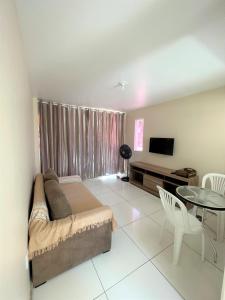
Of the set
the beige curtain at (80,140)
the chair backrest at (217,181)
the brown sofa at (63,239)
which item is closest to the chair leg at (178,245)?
the brown sofa at (63,239)

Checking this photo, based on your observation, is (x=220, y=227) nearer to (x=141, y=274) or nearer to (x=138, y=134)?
(x=141, y=274)

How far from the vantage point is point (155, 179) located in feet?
10.6

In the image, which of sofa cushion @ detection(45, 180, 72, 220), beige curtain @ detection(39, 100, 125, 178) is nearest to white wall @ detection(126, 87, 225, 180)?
beige curtain @ detection(39, 100, 125, 178)

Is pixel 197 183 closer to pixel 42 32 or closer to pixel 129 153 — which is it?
pixel 129 153

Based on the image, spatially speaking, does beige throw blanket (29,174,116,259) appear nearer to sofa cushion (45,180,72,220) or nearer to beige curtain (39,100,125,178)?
sofa cushion (45,180,72,220)

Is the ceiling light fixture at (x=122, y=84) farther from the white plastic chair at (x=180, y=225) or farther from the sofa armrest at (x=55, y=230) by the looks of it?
the sofa armrest at (x=55, y=230)

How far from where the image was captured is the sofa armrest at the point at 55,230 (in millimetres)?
1203

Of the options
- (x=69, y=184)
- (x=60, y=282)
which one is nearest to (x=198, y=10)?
(x=60, y=282)

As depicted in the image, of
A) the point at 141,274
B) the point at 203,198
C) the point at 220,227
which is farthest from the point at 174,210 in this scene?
the point at 220,227

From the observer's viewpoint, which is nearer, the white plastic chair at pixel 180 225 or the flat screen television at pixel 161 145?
the white plastic chair at pixel 180 225

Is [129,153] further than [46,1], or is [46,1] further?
[129,153]

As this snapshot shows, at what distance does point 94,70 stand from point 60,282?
2428mm

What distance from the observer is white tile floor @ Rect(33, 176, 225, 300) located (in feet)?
4.14

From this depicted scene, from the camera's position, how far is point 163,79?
2.10 metres
